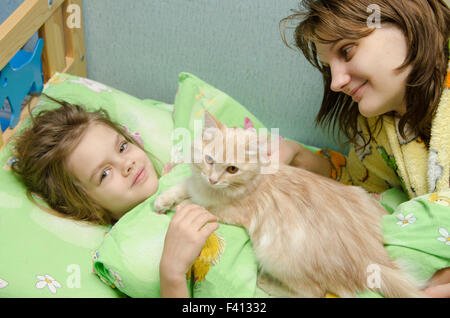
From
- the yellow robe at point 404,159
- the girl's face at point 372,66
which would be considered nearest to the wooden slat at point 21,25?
the girl's face at point 372,66

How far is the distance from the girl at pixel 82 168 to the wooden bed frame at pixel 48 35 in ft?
0.60

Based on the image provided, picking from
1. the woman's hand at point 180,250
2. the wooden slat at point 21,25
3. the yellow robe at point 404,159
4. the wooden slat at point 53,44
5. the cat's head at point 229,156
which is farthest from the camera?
the wooden slat at point 53,44

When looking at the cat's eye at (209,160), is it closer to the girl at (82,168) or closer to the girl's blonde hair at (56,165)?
the girl at (82,168)

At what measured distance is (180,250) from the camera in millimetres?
964

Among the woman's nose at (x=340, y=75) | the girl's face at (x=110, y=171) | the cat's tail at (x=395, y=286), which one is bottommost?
the cat's tail at (x=395, y=286)

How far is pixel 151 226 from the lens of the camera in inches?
44.8

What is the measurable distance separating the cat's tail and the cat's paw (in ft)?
1.93

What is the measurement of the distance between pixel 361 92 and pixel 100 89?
1008mm

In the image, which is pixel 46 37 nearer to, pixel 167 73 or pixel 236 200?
pixel 167 73

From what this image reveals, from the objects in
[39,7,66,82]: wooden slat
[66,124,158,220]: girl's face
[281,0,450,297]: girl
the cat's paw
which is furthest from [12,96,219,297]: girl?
[281,0,450,297]: girl

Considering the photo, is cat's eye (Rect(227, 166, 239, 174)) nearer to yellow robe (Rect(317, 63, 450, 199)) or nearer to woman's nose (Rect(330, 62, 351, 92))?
woman's nose (Rect(330, 62, 351, 92))

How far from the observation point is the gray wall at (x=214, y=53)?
5.27 feet

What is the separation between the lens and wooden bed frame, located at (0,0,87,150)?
1.31 m
